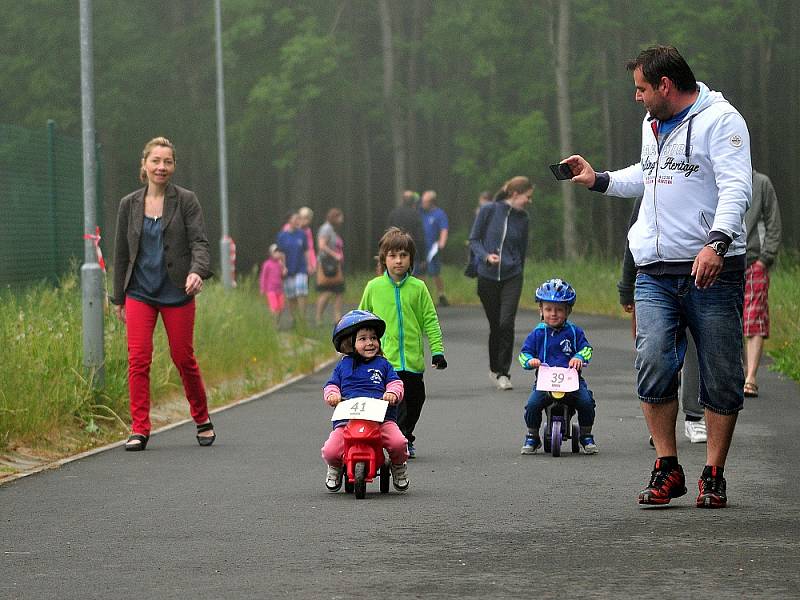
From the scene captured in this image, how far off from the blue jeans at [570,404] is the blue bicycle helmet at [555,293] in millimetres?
520

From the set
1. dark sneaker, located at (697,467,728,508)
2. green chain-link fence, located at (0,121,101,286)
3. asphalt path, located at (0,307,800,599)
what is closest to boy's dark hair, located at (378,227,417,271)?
asphalt path, located at (0,307,800,599)

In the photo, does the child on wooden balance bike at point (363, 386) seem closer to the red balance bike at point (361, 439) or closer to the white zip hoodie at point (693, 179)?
the red balance bike at point (361, 439)

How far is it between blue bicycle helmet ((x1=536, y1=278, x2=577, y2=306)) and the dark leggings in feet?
13.5

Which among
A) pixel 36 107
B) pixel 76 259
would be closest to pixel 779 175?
pixel 36 107

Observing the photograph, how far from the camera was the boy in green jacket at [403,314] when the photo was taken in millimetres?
10352

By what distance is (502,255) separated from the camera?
15023mm

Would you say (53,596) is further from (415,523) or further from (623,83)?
(623,83)

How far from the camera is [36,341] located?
12281 mm

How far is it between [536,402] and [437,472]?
1.00 m

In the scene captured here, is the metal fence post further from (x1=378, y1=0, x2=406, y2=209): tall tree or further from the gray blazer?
(x1=378, y1=0, x2=406, y2=209): tall tree

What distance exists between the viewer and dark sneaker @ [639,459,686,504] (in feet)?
25.8

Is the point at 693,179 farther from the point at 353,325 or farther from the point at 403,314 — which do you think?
the point at 403,314

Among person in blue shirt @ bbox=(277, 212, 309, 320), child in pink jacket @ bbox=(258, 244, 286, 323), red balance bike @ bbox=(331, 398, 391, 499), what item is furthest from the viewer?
child in pink jacket @ bbox=(258, 244, 286, 323)

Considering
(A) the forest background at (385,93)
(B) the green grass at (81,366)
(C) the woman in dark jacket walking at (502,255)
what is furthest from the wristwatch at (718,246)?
(A) the forest background at (385,93)
